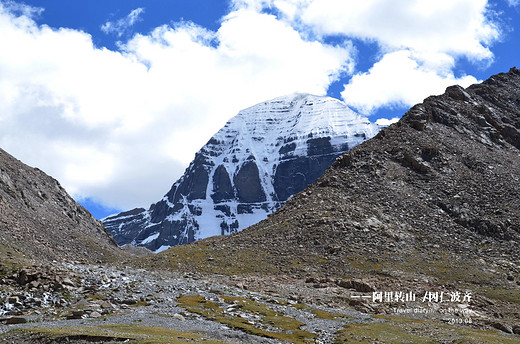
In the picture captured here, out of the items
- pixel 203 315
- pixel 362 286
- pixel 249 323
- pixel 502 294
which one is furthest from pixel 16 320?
pixel 502 294

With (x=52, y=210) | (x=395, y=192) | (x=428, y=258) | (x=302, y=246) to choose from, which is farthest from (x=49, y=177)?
(x=428, y=258)

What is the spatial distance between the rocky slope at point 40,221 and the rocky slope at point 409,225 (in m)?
20.6

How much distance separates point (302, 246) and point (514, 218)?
53130 millimetres

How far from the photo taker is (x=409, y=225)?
393 ft

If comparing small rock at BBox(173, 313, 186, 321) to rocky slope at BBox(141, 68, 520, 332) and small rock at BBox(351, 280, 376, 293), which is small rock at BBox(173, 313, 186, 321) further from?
small rock at BBox(351, 280, 376, 293)

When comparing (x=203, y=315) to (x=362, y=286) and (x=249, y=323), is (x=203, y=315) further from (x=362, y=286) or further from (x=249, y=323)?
(x=362, y=286)

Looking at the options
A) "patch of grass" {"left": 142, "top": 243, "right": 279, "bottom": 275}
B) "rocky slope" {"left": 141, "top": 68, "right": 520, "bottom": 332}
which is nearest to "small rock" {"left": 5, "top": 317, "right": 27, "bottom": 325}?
"rocky slope" {"left": 141, "top": 68, "right": 520, "bottom": 332}

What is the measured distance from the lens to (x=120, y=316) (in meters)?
49.8

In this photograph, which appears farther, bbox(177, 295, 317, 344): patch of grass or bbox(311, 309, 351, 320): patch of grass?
bbox(311, 309, 351, 320): patch of grass

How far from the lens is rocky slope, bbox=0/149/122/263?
9681cm

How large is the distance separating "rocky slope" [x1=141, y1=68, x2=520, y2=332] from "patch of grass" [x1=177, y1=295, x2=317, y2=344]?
23.5 meters

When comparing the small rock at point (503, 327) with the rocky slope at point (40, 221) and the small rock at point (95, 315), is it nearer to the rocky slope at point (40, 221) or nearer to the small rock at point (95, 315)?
the small rock at point (95, 315)

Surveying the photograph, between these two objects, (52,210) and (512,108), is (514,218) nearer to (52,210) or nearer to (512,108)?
(512,108)

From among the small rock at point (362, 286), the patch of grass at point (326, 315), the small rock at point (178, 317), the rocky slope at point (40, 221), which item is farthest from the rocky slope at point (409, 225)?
the small rock at point (178, 317)
